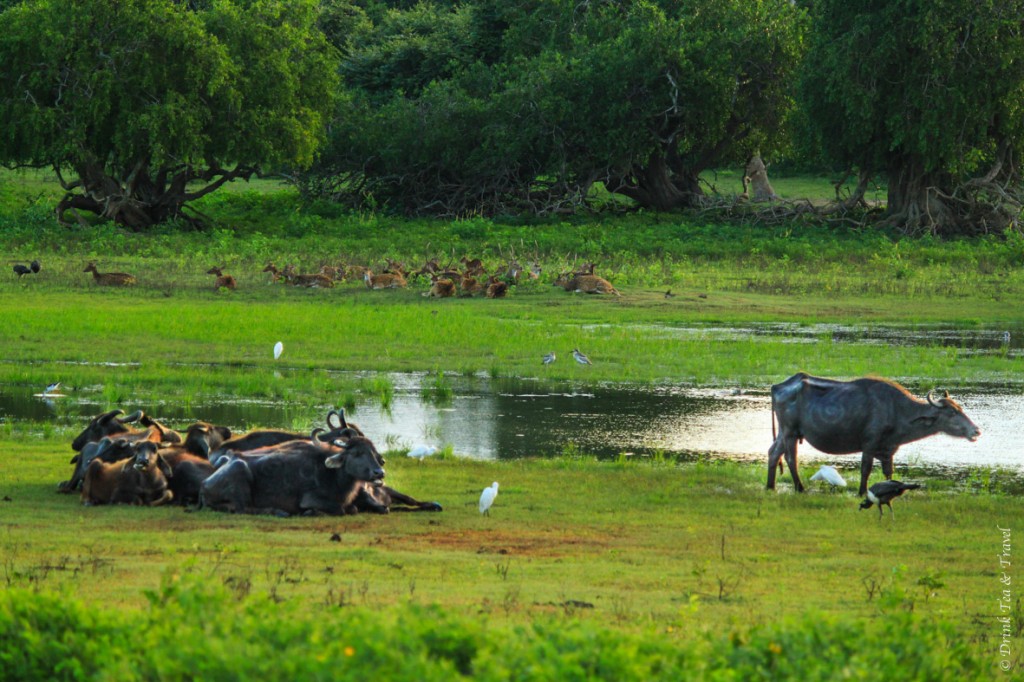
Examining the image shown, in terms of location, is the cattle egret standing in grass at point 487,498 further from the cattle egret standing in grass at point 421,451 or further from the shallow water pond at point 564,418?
the shallow water pond at point 564,418

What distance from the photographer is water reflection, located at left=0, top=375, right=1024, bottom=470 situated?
14.6 m

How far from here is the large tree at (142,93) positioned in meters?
38.1

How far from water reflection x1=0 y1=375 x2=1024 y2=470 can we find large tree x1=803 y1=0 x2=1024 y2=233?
20659 mm

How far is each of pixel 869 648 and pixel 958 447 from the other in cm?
1049

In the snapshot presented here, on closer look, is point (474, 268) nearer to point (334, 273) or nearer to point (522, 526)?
point (334, 273)

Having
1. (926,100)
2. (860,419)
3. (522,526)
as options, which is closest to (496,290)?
(860,419)

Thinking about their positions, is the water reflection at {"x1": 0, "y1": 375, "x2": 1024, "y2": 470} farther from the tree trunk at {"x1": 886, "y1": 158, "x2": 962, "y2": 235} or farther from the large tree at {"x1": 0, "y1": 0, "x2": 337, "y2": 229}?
the large tree at {"x1": 0, "y1": 0, "x2": 337, "y2": 229}

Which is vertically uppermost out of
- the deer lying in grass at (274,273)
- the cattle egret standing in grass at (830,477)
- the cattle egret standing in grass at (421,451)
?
the cattle egret standing in grass at (421,451)

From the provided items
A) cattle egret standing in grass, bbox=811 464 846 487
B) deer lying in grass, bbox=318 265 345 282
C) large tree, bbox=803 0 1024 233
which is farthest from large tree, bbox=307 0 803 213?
cattle egret standing in grass, bbox=811 464 846 487

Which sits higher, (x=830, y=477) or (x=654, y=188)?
(x=830, y=477)

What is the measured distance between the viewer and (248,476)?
10609 mm

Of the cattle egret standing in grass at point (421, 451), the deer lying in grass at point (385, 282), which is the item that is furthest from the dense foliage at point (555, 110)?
the cattle egret standing in grass at point (421, 451)

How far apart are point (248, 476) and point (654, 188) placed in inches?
1441

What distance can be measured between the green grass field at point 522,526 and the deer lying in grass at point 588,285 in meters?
0.41
